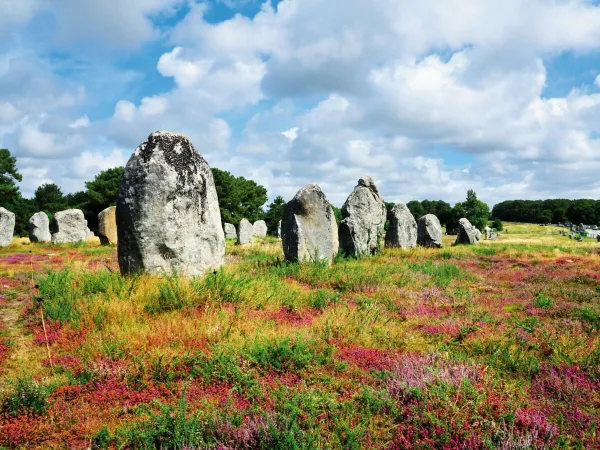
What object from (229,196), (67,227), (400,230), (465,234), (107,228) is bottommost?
(465,234)

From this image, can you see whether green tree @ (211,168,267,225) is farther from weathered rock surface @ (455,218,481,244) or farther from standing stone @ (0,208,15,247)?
weathered rock surface @ (455,218,481,244)

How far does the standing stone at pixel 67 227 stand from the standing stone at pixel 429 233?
27.5 metres

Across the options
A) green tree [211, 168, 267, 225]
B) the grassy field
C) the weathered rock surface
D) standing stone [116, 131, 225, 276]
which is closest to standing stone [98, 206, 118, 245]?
the grassy field

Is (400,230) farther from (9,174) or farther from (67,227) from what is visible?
(9,174)

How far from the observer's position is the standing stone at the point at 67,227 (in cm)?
3225

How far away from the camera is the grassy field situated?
4.12 metres

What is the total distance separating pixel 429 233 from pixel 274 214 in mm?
43769

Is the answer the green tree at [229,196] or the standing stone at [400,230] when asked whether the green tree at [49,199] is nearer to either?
the green tree at [229,196]

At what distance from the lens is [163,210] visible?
974 centimetres

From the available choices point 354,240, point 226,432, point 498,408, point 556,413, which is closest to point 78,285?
point 226,432

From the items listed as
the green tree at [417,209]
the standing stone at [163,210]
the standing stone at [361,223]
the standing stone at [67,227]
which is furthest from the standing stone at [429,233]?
the green tree at [417,209]

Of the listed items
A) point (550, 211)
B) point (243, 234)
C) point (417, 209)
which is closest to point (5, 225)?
point (243, 234)

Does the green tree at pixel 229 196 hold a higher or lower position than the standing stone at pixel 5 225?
higher

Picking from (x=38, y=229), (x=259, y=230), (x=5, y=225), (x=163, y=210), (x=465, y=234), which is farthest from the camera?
(x=259, y=230)
